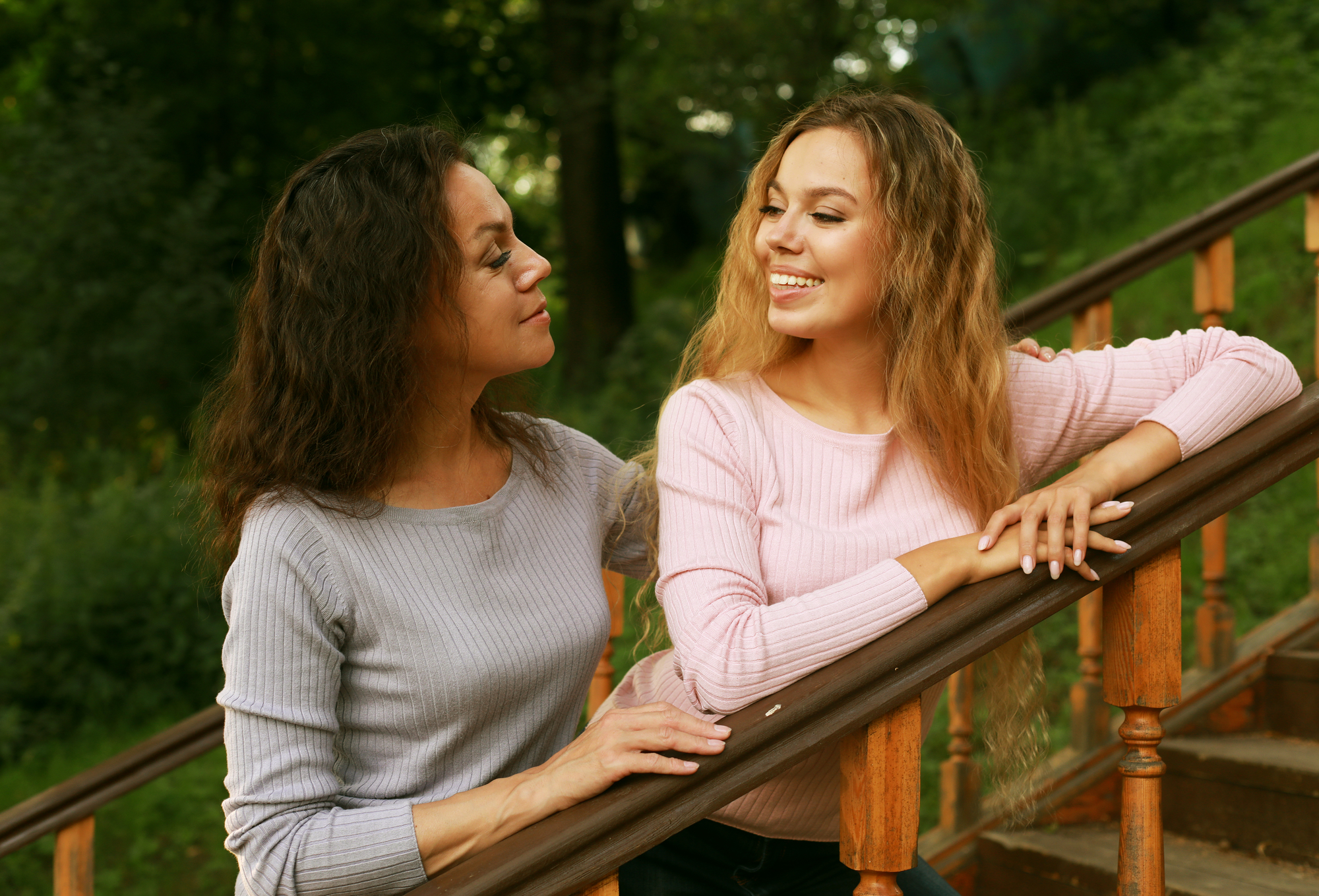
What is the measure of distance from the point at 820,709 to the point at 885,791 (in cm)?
16

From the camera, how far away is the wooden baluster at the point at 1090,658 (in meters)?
2.89

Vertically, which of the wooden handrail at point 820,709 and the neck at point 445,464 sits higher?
the neck at point 445,464

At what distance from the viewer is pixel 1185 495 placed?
1.48 meters

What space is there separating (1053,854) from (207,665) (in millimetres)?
4329

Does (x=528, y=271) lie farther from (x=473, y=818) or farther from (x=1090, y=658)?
(x=1090, y=658)

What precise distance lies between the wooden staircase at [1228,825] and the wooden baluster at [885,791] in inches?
49.0

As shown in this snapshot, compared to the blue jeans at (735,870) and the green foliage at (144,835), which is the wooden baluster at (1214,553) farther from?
the green foliage at (144,835)

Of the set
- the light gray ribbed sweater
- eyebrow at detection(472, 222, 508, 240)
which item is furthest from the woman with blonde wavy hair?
eyebrow at detection(472, 222, 508, 240)

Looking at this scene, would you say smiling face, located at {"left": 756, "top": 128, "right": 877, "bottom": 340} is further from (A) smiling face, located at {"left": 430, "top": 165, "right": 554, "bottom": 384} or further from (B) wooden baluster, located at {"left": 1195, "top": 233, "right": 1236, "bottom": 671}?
(B) wooden baluster, located at {"left": 1195, "top": 233, "right": 1236, "bottom": 671}

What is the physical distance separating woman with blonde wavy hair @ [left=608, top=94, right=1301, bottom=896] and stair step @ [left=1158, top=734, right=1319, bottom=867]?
0.91 m

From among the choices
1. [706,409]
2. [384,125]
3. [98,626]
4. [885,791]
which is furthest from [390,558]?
[98,626]

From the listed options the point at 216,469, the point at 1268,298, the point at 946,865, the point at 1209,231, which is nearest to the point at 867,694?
the point at 216,469

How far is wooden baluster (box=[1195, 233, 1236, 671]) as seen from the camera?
9.52 feet

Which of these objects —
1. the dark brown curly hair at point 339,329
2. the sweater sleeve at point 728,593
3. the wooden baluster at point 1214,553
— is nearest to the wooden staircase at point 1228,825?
the wooden baluster at point 1214,553
